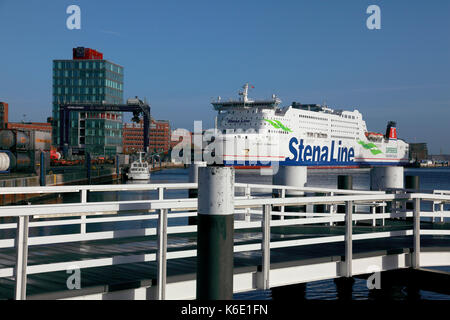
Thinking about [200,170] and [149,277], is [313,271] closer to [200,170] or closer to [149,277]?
[149,277]

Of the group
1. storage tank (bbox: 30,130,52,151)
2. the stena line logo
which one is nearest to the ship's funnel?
the stena line logo

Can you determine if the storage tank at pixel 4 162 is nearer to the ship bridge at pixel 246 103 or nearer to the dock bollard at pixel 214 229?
the dock bollard at pixel 214 229

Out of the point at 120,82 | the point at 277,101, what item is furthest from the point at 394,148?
the point at 120,82

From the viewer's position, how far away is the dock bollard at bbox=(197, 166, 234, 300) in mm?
5008

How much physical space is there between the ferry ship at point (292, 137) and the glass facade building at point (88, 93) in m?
54.2

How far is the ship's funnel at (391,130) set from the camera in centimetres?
13612

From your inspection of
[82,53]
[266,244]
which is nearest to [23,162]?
[266,244]

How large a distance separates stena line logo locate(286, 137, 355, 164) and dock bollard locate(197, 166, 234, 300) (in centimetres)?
9144

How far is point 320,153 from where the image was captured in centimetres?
11088

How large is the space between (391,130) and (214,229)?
5486 inches

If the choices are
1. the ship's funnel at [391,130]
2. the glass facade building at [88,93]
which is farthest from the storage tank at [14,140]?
the ship's funnel at [391,130]

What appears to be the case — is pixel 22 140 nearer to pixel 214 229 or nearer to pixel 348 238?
pixel 348 238

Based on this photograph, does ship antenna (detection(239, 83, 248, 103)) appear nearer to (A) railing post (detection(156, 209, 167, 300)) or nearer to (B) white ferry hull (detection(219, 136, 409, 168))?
(B) white ferry hull (detection(219, 136, 409, 168))
